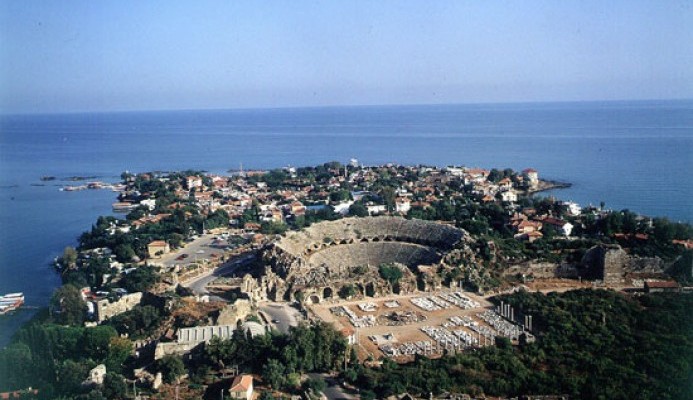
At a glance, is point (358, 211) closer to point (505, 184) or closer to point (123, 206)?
point (505, 184)

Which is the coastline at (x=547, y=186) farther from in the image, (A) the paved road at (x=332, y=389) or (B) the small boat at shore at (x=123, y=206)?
(A) the paved road at (x=332, y=389)

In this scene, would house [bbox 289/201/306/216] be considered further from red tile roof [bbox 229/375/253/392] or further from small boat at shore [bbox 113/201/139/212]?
red tile roof [bbox 229/375/253/392]

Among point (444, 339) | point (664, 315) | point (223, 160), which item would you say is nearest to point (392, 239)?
point (444, 339)

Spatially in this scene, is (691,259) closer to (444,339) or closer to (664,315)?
(664,315)

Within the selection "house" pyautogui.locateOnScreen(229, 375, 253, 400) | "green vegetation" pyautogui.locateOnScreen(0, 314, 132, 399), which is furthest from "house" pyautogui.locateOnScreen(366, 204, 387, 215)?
"house" pyautogui.locateOnScreen(229, 375, 253, 400)

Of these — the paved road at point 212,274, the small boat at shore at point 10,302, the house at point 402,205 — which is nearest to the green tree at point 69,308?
the small boat at shore at point 10,302

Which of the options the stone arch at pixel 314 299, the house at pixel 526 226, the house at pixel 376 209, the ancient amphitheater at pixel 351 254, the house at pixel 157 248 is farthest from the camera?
the house at pixel 376 209
